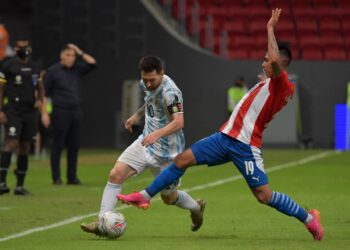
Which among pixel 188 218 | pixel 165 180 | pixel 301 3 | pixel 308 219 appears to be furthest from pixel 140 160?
pixel 301 3

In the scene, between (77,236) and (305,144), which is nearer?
(77,236)

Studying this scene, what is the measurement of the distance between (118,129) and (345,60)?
608cm

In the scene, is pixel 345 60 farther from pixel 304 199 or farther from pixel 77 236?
pixel 77 236

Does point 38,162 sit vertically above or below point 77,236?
below

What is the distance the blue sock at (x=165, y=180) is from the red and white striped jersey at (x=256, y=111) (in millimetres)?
540

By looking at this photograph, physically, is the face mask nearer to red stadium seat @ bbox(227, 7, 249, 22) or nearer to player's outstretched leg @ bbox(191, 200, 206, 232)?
player's outstretched leg @ bbox(191, 200, 206, 232)

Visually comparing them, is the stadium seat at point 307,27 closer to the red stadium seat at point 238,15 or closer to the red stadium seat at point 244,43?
the red stadium seat at point 244,43

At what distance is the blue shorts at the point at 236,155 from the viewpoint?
10.2m

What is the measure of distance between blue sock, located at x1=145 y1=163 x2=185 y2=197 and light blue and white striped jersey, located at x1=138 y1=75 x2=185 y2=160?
47cm

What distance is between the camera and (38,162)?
2378cm

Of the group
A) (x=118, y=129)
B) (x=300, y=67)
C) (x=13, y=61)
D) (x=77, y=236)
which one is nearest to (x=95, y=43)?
(x=118, y=129)

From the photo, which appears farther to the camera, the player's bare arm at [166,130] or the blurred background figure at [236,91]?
the blurred background figure at [236,91]

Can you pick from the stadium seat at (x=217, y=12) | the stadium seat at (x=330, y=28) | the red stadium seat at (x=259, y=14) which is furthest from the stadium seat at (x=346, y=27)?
the stadium seat at (x=217, y=12)

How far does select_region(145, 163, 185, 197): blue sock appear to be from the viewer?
10.3 m
